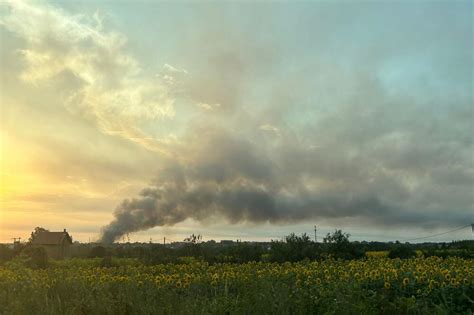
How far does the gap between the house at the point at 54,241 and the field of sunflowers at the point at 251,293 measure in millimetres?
48371

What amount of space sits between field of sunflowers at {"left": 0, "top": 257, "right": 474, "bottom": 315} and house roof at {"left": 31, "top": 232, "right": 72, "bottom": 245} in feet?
165

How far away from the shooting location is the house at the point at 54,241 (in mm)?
60250

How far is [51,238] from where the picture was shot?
62.8 meters

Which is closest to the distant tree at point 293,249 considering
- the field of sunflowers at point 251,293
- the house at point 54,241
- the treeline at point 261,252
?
the treeline at point 261,252

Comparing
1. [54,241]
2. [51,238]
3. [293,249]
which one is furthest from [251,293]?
[51,238]

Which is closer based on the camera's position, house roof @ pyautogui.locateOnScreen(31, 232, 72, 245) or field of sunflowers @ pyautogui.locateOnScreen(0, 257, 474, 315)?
field of sunflowers @ pyautogui.locateOnScreen(0, 257, 474, 315)

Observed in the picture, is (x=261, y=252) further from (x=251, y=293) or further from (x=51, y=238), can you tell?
(x=51, y=238)

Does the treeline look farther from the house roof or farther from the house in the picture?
the house roof

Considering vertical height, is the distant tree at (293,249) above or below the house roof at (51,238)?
below

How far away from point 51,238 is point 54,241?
0.90 metres

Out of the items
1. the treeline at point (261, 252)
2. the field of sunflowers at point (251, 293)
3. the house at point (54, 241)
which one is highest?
the house at point (54, 241)

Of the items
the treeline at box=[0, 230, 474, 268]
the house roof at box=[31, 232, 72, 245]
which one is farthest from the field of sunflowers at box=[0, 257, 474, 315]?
the house roof at box=[31, 232, 72, 245]

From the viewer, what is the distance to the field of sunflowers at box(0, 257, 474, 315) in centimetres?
805

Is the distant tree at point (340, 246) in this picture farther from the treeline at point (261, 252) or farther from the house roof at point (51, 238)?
the house roof at point (51, 238)
